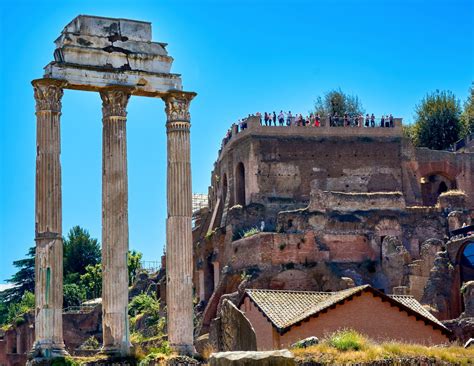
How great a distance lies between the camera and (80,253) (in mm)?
70938

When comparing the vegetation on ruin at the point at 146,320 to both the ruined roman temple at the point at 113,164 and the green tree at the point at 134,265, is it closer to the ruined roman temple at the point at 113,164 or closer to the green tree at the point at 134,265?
the green tree at the point at 134,265

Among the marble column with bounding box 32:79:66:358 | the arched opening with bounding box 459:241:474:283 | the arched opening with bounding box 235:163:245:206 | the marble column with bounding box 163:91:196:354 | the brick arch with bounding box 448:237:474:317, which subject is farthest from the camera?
the arched opening with bounding box 235:163:245:206

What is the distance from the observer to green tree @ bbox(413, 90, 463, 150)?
6875 centimetres

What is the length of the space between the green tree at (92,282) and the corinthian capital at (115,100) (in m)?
38.3

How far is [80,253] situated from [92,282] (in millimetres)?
4921

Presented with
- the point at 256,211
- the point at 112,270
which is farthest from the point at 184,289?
the point at 256,211

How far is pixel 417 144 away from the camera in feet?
228

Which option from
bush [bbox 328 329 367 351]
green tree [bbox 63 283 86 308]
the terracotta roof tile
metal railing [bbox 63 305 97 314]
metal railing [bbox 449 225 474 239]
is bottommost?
bush [bbox 328 329 367 351]

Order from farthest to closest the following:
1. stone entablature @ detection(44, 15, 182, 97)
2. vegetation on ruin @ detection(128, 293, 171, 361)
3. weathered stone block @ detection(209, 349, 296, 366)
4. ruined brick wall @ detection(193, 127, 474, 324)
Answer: ruined brick wall @ detection(193, 127, 474, 324), vegetation on ruin @ detection(128, 293, 171, 361), stone entablature @ detection(44, 15, 182, 97), weathered stone block @ detection(209, 349, 296, 366)

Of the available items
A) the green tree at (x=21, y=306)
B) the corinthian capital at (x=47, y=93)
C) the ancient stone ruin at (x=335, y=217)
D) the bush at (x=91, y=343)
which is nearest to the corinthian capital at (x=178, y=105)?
the corinthian capital at (x=47, y=93)

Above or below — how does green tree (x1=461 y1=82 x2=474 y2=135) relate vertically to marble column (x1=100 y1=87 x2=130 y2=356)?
above

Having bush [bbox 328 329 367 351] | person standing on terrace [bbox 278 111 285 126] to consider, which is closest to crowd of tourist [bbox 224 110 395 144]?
person standing on terrace [bbox 278 111 285 126]

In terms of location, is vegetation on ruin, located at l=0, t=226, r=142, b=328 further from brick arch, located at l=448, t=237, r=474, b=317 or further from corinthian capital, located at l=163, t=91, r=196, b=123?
corinthian capital, located at l=163, t=91, r=196, b=123

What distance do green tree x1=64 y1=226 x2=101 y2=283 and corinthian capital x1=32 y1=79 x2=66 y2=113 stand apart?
141 feet
